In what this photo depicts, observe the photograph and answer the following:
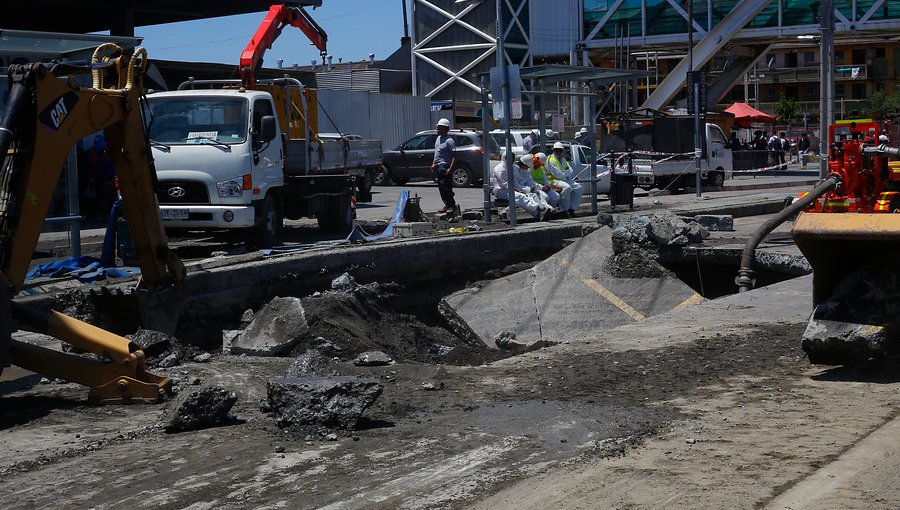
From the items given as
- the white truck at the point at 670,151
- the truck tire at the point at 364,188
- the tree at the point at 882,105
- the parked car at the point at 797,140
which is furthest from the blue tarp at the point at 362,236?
the tree at the point at 882,105

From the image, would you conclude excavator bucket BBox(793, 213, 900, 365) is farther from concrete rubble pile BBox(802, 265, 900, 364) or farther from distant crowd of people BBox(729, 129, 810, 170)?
distant crowd of people BBox(729, 129, 810, 170)

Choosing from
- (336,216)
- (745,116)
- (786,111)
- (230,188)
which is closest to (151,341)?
(230,188)

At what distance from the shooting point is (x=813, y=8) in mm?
39719

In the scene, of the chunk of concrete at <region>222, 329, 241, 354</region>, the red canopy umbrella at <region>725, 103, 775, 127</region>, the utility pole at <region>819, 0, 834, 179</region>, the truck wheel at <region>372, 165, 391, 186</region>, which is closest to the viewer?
the chunk of concrete at <region>222, 329, 241, 354</region>

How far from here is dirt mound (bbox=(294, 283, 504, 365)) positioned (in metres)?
10.1

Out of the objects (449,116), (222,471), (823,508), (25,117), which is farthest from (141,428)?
(449,116)

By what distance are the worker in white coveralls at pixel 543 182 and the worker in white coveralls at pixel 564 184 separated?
0.18 m

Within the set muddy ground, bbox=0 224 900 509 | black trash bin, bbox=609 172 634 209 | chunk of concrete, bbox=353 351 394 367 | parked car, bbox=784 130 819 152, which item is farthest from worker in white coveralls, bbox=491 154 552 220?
parked car, bbox=784 130 819 152

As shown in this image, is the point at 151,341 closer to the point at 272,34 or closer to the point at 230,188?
the point at 230,188

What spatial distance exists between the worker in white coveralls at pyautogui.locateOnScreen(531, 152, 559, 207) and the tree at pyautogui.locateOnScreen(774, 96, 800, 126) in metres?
59.7

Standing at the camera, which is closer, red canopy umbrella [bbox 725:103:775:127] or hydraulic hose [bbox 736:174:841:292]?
hydraulic hose [bbox 736:174:841:292]

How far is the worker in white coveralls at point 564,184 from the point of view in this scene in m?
20.2

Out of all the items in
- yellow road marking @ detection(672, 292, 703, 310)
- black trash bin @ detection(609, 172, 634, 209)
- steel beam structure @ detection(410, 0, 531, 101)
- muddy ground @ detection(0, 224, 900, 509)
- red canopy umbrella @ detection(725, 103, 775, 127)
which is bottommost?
yellow road marking @ detection(672, 292, 703, 310)

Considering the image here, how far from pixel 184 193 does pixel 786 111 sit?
68.3 m
